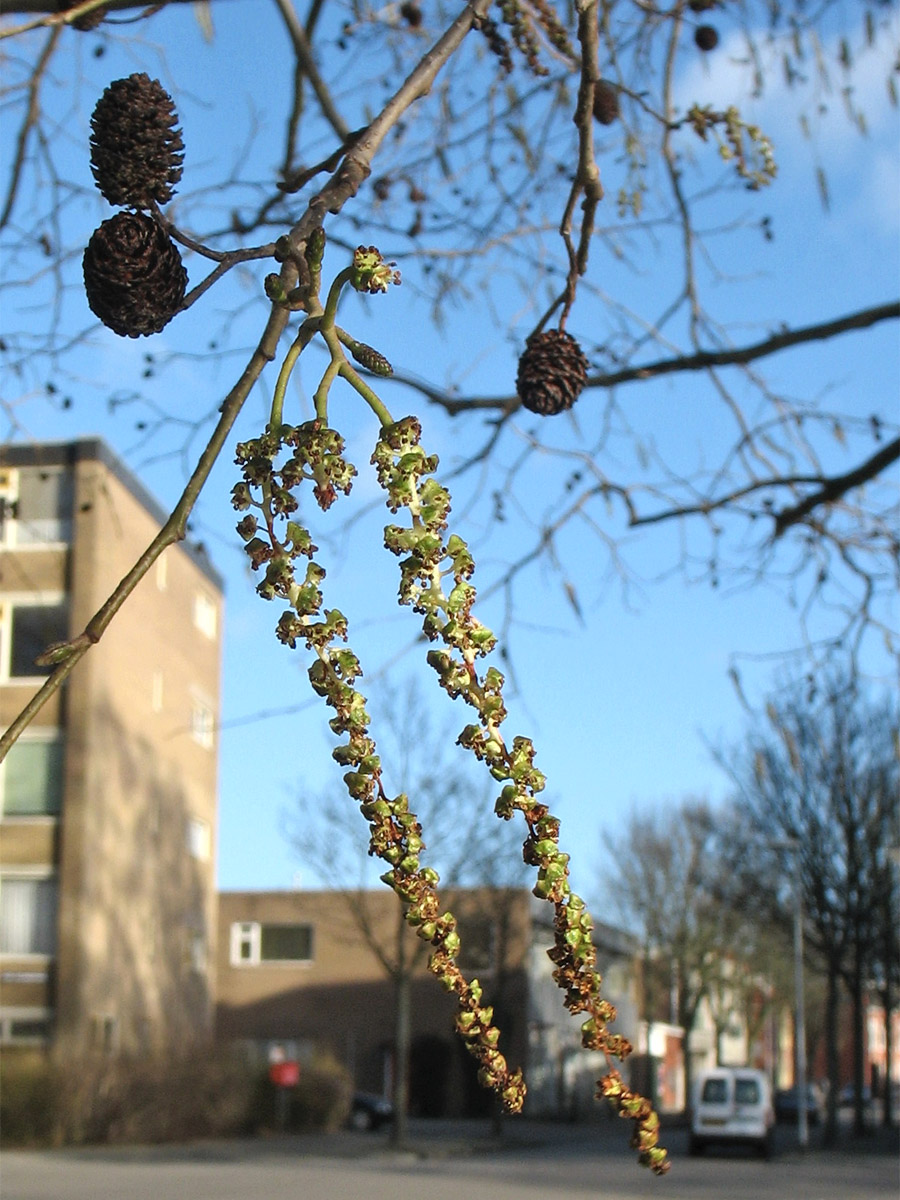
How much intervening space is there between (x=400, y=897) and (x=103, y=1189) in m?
16.3

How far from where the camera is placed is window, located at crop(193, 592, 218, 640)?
33.7m

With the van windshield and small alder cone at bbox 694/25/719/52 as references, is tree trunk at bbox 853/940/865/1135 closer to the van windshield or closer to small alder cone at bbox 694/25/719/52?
the van windshield

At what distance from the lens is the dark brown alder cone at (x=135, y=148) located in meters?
1.51

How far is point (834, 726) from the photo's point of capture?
87.8 feet

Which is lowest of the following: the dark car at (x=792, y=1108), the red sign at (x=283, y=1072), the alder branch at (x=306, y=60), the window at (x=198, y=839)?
the dark car at (x=792, y=1108)

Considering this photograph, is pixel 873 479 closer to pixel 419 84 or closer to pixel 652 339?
pixel 652 339

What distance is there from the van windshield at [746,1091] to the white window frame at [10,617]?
569 inches

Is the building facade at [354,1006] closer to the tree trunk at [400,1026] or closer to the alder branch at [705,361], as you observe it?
the tree trunk at [400,1026]

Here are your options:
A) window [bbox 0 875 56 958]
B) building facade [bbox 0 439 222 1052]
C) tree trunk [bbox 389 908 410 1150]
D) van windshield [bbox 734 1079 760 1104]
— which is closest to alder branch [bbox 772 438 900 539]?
building facade [bbox 0 439 222 1052]

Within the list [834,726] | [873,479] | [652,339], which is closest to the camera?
[873,479]

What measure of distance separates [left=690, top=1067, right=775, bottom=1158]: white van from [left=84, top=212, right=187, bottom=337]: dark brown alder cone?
87.5 ft

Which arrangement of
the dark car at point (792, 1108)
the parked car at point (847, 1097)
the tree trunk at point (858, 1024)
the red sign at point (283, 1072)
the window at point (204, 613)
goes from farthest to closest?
the parked car at point (847, 1097) < the dark car at point (792, 1108) < the window at point (204, 613) < the tree trunk at point (858, 1024) < the red sign at point (283, 1072)

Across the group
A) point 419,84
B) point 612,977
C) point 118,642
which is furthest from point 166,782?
point 419,84

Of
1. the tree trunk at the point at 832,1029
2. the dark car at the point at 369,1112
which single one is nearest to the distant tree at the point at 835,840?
the tree trunk at the point at 832,1029
